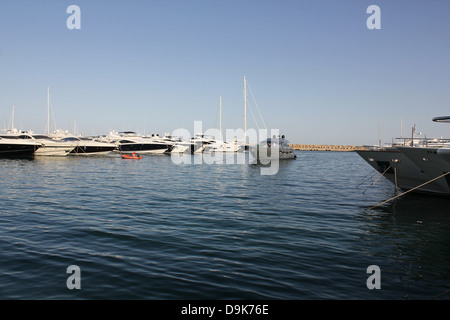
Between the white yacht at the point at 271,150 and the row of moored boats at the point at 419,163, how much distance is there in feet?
104

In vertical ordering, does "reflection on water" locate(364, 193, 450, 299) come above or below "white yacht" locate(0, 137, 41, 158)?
below

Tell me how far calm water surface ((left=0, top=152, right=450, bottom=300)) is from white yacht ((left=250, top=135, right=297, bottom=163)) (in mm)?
37860

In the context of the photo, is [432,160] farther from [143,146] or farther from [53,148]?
[143,146]

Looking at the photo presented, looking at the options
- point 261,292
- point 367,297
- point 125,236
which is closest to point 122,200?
point 125,236

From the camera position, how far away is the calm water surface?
6.42 meters

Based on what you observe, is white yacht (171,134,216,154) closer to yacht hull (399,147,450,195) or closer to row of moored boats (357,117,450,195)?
row of moored boats (357,117,450,195)

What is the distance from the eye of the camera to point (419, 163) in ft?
60.8

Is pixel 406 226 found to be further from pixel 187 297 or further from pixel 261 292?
pixel 187 297

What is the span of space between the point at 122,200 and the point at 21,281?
10675 millimetres

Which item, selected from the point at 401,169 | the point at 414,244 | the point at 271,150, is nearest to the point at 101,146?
the point at 271,150

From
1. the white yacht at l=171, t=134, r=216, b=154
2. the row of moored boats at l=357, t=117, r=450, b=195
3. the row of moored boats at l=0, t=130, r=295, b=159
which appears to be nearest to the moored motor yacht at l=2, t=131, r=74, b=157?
the row of moored boats at l=0, t=130, r=295, b=159

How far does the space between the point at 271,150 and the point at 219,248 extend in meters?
50.0

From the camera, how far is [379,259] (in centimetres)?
845

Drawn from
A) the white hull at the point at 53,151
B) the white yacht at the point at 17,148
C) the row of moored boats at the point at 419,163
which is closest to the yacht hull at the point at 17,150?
the white yacht at the point at 17,148
